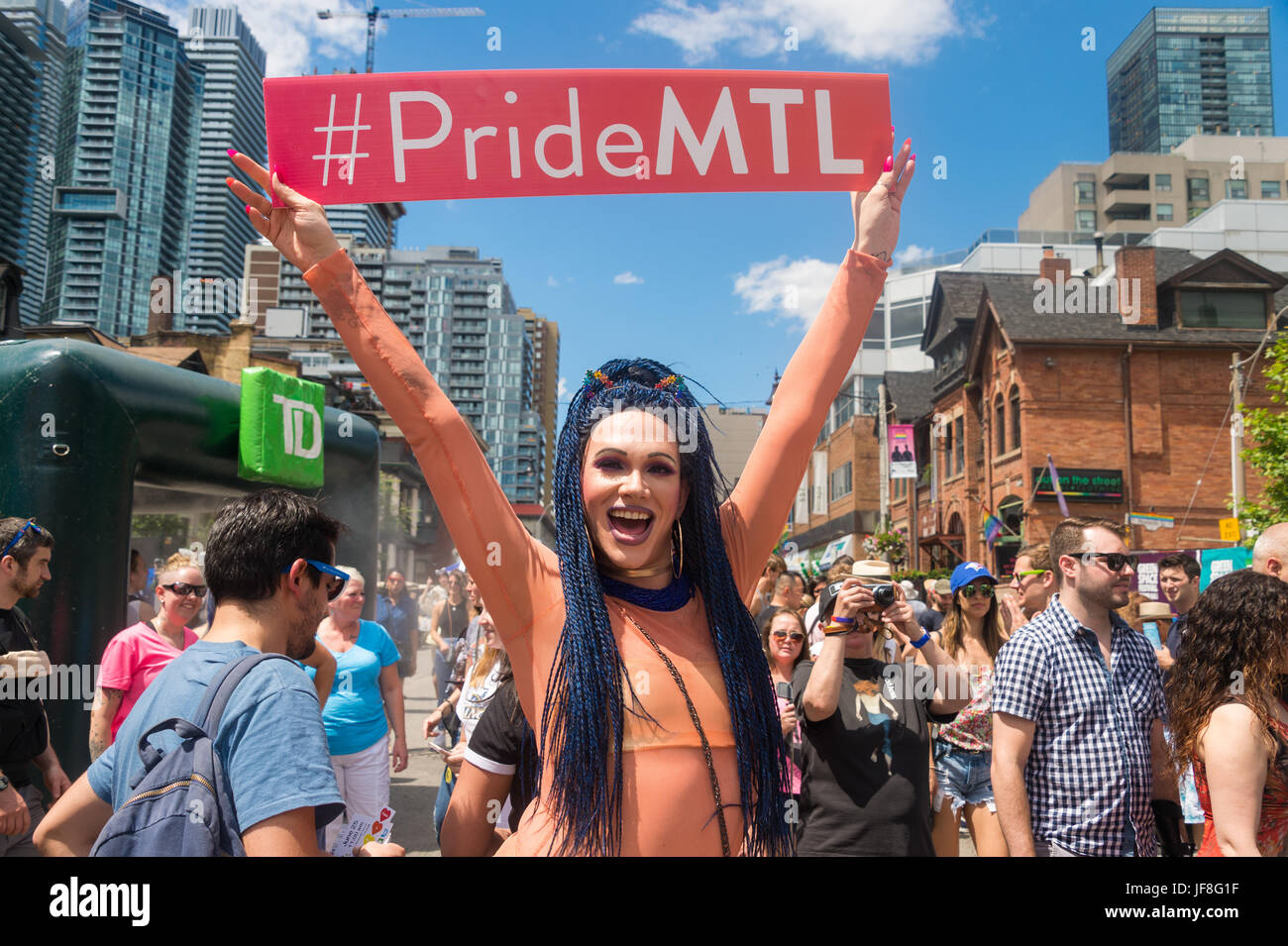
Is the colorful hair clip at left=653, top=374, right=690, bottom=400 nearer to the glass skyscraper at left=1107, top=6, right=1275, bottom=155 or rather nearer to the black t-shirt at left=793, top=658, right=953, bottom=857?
the black t-shirt at left=793, top=658, right=953, bottom=857

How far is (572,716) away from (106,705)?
3793 millimetres

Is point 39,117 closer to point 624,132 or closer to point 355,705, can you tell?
point 355,705

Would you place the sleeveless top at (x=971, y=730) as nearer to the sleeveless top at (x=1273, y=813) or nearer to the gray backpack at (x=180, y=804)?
the sleeveless top at (x=1273, y=813)

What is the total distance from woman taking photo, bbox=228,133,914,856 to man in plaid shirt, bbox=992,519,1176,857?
1.61 meters

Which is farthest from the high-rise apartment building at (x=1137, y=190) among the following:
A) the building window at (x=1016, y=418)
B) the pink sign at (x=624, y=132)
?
the pink sign at (x=624, y=132)

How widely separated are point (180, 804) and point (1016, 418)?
1041 inches

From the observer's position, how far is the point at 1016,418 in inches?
1001

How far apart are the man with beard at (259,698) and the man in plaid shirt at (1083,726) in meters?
2.26

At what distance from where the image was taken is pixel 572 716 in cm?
167

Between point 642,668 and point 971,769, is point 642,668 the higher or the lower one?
the higher one

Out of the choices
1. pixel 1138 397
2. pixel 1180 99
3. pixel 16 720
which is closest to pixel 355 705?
pixel 16 720

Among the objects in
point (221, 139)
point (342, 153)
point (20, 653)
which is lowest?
point (20, 653)
